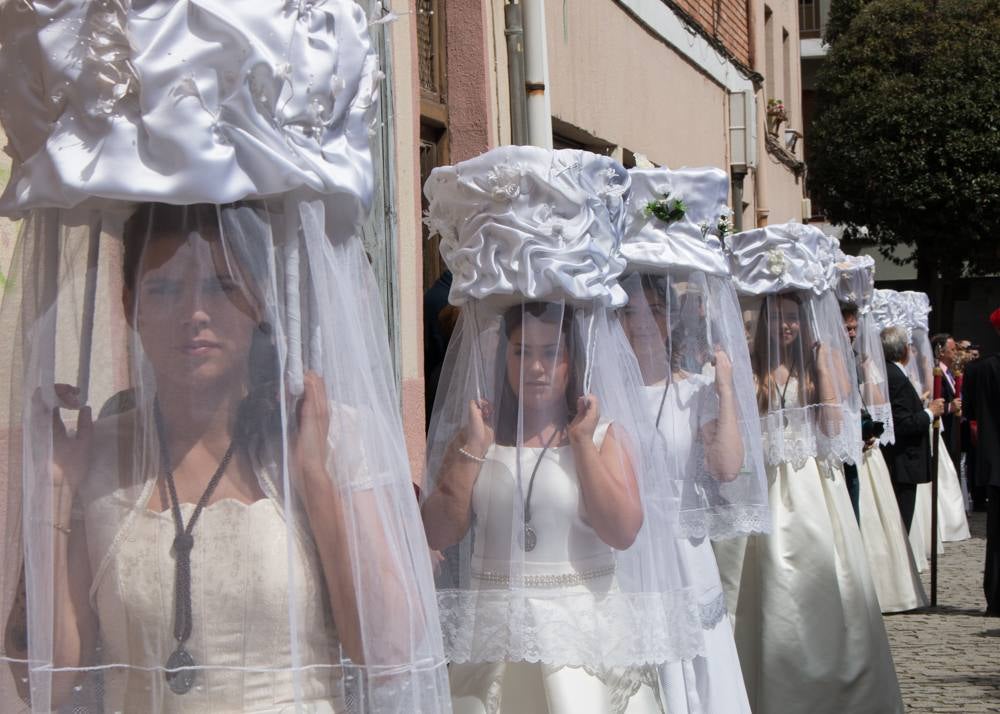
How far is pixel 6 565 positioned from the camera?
8.54 feet

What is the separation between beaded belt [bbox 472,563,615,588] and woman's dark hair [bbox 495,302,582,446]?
16.6 inches

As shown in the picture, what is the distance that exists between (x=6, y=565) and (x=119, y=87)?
2.78 feet

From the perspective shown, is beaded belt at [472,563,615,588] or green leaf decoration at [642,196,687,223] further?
green leaf decoration at [642,196,687,223]

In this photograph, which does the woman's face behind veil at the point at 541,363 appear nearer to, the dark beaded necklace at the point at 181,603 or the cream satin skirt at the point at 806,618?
the dark beaded necklace at the point at 181,603

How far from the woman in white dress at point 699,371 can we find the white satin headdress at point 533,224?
1509 millimetres

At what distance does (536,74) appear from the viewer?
29.5 feet

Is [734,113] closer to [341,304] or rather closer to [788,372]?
[788,372]

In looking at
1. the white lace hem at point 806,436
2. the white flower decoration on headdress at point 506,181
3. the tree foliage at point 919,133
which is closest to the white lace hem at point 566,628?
the white flower decoration on headdress at point 506,181

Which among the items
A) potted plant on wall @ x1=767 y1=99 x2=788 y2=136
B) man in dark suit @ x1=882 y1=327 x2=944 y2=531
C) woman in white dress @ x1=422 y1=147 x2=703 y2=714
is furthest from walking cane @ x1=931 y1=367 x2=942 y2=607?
potted plant on wall @ x1=767 y1=99 x2=788 y2=136

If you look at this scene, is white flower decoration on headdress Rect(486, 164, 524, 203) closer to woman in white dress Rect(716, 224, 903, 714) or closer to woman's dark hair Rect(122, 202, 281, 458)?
woman's dark hair Rect(122, 202, 281, 458)

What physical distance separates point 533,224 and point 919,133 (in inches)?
1115

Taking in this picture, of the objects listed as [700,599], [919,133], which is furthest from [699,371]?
[919,133]

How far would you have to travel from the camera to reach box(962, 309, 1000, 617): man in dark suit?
10.1m

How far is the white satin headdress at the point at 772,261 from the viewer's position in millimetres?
8055
